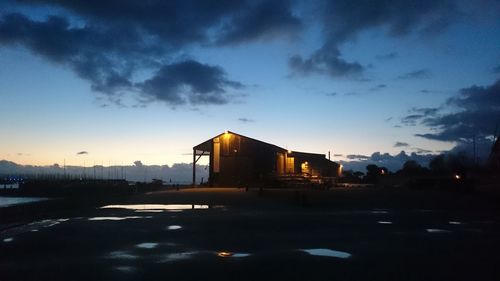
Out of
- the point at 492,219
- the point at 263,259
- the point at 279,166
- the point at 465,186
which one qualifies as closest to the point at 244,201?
the point at 492,219

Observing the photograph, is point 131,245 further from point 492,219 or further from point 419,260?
point 492,219

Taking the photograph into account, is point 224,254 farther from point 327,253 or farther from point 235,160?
point 235,160

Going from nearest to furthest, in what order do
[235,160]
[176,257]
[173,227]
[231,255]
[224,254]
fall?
1. [176,257]
2. [231,255]
3. [224,254]
4. [173,227]
5. [235,160]

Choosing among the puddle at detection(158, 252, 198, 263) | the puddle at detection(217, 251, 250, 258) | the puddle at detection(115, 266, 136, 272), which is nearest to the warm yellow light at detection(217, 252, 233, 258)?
the puddle at detection(217, 251, 250, 258)

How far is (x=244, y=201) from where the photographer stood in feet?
110

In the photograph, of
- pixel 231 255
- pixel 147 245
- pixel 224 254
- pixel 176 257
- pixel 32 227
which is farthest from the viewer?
pixel 32 227

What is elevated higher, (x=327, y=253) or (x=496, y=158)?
(x=496, y=158)

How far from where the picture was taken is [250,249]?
12805 mm

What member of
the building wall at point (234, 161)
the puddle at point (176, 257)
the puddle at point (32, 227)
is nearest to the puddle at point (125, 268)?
the puddle at point (176, 257)

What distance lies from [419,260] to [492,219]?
13.3 meters

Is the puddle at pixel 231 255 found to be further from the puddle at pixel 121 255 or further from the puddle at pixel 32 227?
the puddle at pixel 32 227

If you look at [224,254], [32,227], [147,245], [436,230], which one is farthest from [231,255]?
[32,227]

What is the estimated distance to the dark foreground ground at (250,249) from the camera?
9.84 meters

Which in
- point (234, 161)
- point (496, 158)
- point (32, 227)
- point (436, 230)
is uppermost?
point (496, 158)
